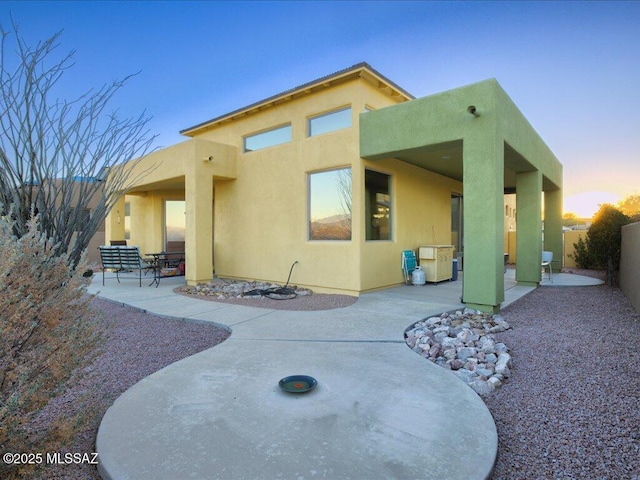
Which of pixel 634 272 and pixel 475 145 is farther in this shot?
pixel 634 272

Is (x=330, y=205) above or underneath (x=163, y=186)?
underneath

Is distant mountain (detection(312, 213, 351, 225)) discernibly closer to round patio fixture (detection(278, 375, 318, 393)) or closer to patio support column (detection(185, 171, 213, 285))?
patio support column (detection(185, 171, 213, 285))

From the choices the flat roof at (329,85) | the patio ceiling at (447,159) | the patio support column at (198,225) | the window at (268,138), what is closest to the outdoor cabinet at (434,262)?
the patio ceiling at (447,159)

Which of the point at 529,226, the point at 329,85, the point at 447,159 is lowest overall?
the point at 529,226

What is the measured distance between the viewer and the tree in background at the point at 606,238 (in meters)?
10.7

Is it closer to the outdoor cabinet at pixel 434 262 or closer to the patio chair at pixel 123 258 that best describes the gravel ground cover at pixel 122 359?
the patio chair at pixel 123 258

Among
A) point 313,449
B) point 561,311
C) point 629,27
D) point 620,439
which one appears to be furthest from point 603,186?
point 313,449

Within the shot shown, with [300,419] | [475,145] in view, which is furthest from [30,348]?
[475,145]

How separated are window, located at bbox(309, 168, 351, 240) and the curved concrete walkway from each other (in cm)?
390

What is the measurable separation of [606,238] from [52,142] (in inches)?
548

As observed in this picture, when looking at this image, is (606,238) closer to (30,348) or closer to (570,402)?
(570,402)

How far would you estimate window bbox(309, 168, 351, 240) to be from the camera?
795cm

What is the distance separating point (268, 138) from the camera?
972 cm

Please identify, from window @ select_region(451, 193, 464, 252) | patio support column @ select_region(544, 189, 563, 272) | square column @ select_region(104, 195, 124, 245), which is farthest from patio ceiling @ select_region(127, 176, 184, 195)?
patio support column @ select_region(544, 189, 563, 272)
